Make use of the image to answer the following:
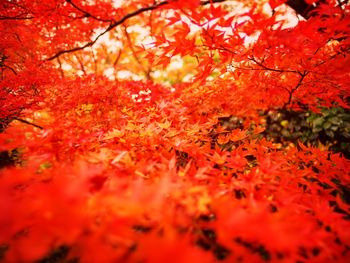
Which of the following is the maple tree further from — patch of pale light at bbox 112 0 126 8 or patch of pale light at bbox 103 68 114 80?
patch of pale light at bbox 103 68 114 80

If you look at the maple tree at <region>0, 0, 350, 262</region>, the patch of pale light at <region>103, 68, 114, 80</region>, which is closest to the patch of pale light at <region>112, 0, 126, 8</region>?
the maple tree at <region>0, 0, 350, 262</region>

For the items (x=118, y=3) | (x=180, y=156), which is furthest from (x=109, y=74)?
(x=180, y=156)

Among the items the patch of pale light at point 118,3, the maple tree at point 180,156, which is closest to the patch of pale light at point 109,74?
the maple tree at point 180,156

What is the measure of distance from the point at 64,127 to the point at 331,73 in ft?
9.75

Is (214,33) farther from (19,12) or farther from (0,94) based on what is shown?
(19,12)

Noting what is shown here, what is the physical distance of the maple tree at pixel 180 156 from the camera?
122 centimetres

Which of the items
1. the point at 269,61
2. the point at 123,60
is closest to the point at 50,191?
the point at 269,61

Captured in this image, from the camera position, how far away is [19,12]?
411 cm

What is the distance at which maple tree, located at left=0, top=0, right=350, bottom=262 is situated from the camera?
48.0 inches

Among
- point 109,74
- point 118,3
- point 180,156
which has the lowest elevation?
point 180,156

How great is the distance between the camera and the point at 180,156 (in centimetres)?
297

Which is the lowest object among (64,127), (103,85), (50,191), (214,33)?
(50,191)

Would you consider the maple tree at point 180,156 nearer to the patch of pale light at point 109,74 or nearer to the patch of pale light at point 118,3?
the patch of pale light at point 118,3

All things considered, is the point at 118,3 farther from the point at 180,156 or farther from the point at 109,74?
the point at 180,156
